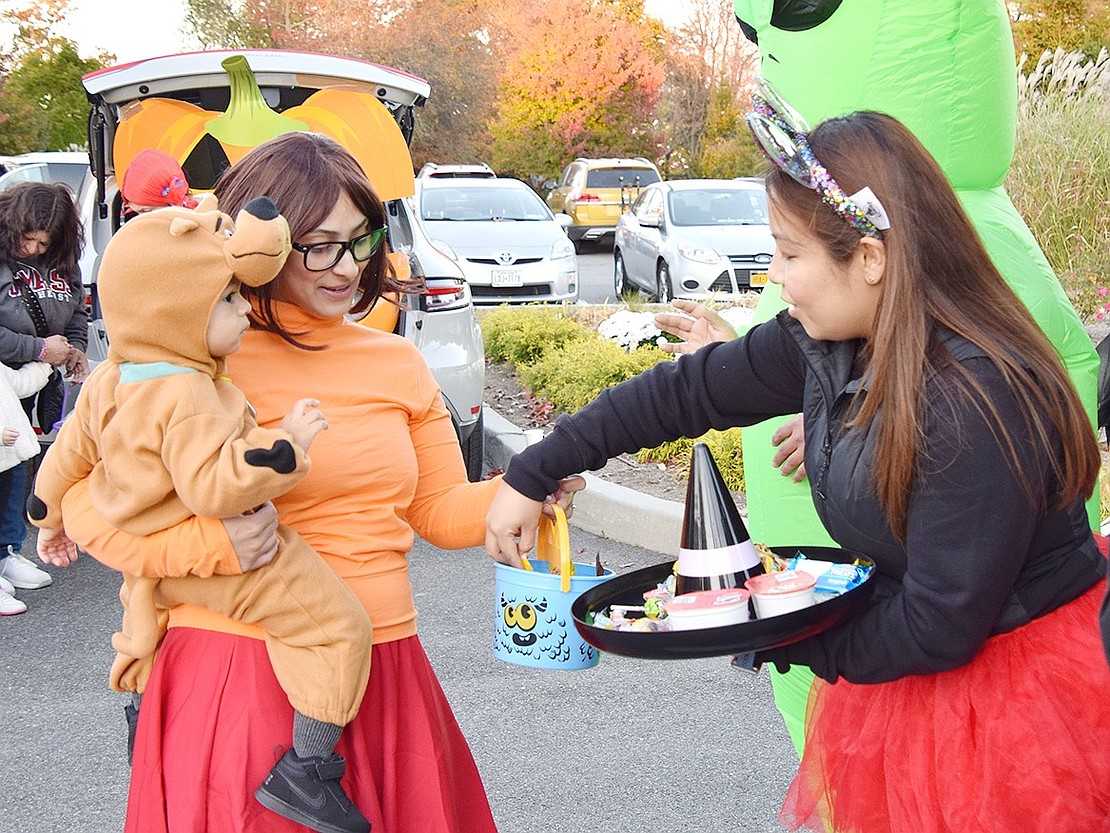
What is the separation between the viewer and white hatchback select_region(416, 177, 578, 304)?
43.4ft

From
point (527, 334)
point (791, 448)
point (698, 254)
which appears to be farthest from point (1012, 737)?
point (698, 254)

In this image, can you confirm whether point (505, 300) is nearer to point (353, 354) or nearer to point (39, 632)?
point (39, 632)

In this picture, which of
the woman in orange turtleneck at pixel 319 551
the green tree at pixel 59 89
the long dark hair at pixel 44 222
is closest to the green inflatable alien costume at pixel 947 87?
the woman in orange turtleneck at pixel 319 551

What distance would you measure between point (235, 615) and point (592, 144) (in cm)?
3324

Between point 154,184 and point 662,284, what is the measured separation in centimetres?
Answer: 1217

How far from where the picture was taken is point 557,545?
2.19 metres

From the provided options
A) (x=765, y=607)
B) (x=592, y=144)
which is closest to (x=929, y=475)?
A: (x=765, y=607)

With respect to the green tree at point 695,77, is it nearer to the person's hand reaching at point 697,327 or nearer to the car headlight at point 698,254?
the car headlight at point 698,254

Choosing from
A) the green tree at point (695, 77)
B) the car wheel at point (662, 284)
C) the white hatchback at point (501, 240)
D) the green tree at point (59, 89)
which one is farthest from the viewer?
the green tree at point (695, 77)

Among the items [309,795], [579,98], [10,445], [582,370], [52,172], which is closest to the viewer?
[309,795]

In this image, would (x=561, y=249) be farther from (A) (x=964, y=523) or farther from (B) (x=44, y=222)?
(A) (x=964, y=523)

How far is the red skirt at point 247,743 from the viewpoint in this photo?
6.20ft

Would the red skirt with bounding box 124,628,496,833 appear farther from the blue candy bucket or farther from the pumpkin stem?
the pumpkin stem

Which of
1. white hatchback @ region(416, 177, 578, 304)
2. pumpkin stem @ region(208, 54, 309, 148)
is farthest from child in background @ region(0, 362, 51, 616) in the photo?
white hatchback @ region(416, 177, 578, 304)
